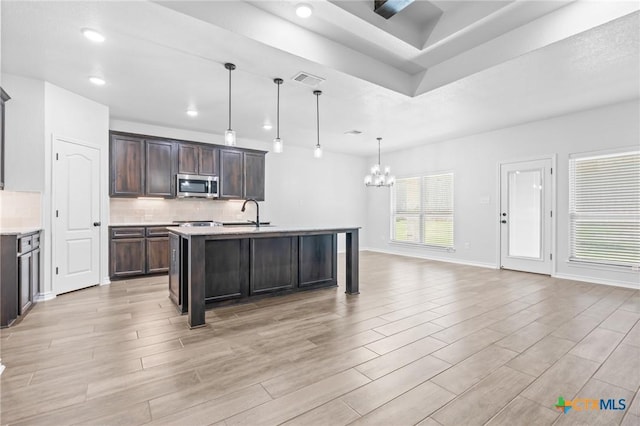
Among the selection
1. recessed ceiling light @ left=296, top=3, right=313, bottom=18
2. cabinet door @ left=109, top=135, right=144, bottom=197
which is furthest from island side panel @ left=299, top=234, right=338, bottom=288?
cabinet door @ left=109, top=135, right=144, bottom=197

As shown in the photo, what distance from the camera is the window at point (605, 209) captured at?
4676 millimetres

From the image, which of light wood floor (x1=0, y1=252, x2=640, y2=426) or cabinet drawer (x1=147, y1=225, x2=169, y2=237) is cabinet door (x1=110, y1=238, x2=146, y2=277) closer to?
cabinet drawer (x1=147, y1=225, x2=169, y2=237)

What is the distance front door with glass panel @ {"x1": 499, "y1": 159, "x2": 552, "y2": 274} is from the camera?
5.56m

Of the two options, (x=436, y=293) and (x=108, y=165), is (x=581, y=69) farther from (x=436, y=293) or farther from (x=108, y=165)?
(x=108, y=165)

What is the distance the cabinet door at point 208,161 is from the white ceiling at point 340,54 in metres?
1.19

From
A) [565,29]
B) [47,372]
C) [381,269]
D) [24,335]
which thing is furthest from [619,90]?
[24,335]

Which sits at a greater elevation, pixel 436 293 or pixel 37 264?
pixel 37 264

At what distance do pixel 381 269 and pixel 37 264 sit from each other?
207 inches

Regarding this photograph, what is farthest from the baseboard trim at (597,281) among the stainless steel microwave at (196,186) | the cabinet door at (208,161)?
the cabinet door at (208,161)

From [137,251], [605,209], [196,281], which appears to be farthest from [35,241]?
[605,209]

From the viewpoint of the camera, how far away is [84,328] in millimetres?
2980

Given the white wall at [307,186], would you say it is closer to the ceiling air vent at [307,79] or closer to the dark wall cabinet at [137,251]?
the dark wall cabinet at [137,251]

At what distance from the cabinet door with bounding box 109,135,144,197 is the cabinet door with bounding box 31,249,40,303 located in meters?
1.65

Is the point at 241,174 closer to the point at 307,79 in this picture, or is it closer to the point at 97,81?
the point at 97,81
